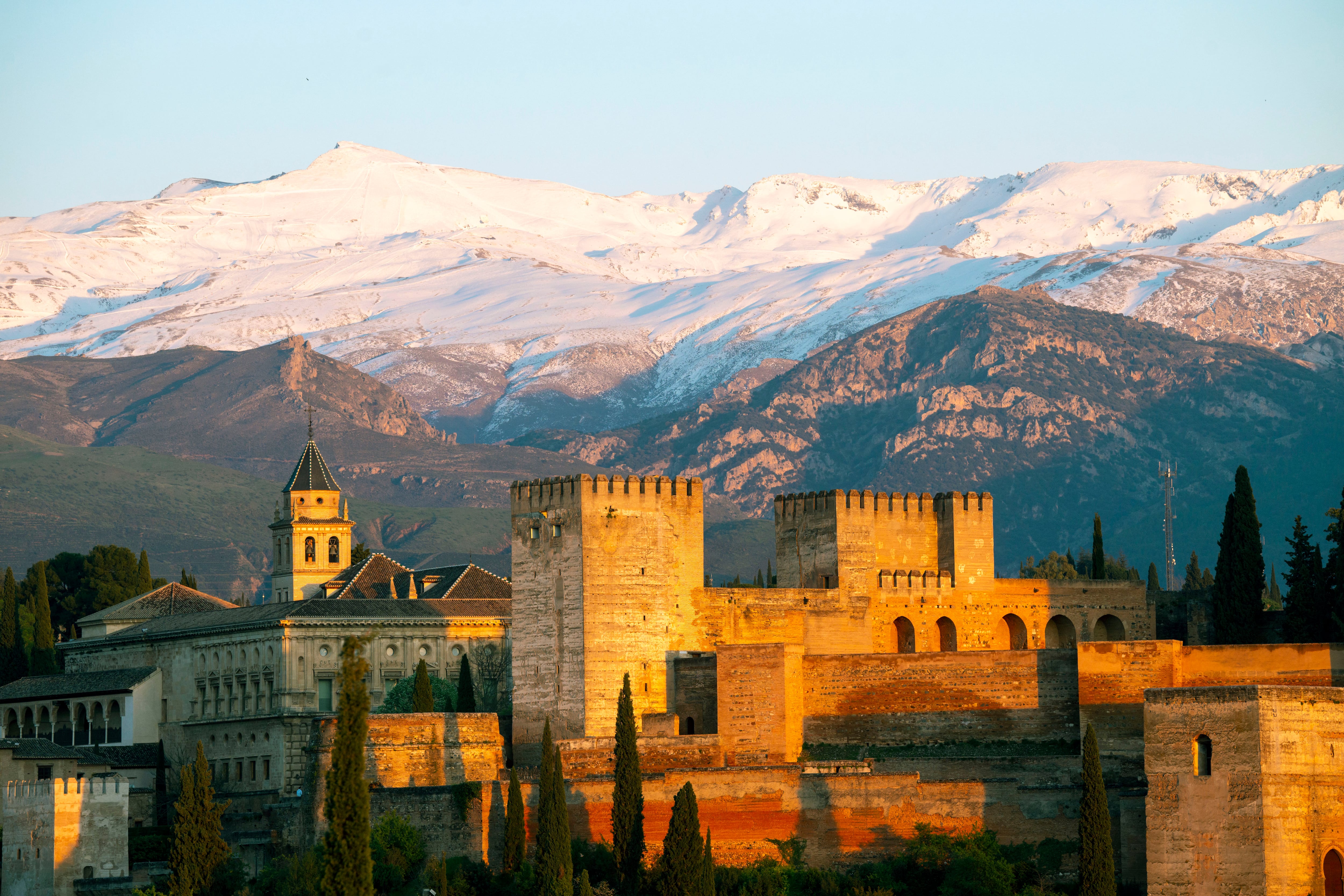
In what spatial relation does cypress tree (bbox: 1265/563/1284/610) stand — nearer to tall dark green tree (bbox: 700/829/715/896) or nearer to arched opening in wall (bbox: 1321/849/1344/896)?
arched opening in wall (bbox: 1321/849/1344/896)

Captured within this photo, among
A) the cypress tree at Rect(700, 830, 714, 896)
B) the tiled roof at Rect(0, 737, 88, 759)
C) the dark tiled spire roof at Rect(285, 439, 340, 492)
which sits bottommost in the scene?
the cypress tree at Rect(700, 830, 714, 896)

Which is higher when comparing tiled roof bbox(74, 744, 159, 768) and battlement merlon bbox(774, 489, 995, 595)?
battlement merlon bbox(774, 489, 995, 595)

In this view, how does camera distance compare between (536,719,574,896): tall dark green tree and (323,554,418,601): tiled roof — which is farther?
(323,554,418,601): tiled roof

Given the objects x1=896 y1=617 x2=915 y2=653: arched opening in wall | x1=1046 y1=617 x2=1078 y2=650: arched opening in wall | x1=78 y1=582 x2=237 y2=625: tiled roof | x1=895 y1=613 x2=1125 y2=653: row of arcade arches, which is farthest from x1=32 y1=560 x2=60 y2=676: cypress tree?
x1=1046 y1=617 x2=1078 y2=650: arched opening in wall

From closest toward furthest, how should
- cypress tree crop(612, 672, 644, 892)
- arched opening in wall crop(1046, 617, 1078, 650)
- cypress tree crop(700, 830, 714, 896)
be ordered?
cypress tree crop(700, 830, 714, 896)
cypress tree crop(612, 672, 644, 892)
arched opening in wall crop(1046, 617, 1078, 650)

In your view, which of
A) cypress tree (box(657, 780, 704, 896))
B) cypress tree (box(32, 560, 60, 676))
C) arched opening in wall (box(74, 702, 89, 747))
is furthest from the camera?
cypress tree (box(32, 560, 60, 676))

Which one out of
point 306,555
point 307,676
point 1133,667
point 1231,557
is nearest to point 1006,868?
point 1133,667

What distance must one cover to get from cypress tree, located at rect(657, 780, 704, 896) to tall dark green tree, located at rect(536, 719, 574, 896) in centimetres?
281

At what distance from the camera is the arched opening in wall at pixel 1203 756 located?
193 feet

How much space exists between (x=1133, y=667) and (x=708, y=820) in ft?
46.4

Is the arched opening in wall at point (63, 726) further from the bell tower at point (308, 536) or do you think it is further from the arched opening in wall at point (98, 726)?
the bell tower at point (308, 536)

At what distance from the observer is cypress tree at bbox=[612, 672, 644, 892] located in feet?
206

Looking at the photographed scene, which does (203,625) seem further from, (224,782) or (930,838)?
(930,838)

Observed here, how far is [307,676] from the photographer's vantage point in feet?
314
